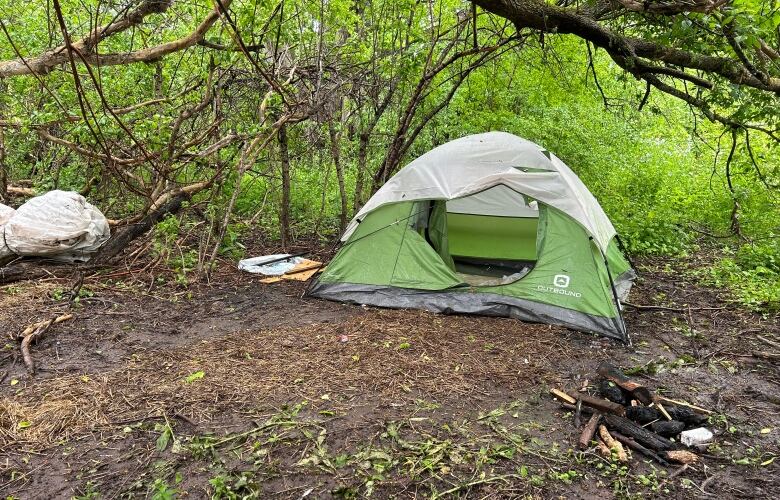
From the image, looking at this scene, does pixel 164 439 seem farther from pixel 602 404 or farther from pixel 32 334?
pixel 602 404

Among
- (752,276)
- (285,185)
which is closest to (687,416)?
(752,276)

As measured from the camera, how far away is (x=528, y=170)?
18.6 ft

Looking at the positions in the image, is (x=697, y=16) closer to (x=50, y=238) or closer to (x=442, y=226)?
(x=442, y=226)

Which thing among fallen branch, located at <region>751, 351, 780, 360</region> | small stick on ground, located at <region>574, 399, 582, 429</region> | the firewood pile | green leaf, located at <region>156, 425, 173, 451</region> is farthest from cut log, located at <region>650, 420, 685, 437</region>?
green leaf, located at <region>156, 425, 173, 451</region>

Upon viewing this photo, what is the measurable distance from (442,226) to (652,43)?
3.03 meters

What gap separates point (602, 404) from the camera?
12.0 feet

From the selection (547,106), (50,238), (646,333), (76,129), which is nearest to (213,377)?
(76,129)

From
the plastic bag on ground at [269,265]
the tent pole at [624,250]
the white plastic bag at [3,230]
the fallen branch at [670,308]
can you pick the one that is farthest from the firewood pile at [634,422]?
the white plastic bag at [3,230]

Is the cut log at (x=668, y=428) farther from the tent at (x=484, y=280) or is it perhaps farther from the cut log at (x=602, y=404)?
the tent at (x=484, y=280)

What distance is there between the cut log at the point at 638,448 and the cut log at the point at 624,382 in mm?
455

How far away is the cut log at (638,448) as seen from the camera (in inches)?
126

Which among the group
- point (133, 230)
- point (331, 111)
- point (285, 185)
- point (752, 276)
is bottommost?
point (752, 276)

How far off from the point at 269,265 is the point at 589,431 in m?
4.43

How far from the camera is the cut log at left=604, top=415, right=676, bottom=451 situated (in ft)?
10.8
